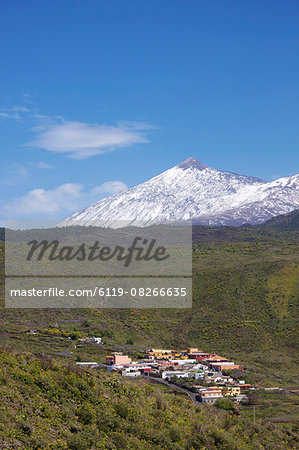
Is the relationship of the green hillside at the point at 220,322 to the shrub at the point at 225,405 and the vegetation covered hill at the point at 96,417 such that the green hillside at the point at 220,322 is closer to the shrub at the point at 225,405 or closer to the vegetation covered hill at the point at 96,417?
the shrub at the point at 225,405

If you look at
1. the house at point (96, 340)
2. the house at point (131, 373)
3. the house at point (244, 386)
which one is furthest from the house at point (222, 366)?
the house at point (96, 340)

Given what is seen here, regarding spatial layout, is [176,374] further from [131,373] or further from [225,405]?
A: [225,405]

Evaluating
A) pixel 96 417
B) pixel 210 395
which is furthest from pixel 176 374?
pixel 96 417

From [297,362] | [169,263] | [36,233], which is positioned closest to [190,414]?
[297,362]

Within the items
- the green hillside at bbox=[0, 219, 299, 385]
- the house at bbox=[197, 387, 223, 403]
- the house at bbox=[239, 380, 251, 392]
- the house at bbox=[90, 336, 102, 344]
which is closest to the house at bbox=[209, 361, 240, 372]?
the green hillside at bbox=[0, 219, 299, 385]

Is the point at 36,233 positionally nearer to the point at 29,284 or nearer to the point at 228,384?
the point at 29,284
